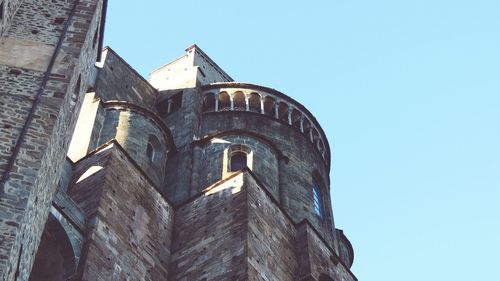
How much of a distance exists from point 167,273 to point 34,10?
689 cm

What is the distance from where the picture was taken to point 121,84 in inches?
1101

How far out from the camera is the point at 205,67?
109 ft

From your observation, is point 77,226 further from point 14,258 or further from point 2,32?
point 14,258

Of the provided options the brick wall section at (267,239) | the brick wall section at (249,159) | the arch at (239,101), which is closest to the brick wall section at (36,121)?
the brick wall section at (267,239)

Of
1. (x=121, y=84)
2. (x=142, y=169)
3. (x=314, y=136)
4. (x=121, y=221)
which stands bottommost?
(x=121, y=221)

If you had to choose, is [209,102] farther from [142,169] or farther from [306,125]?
[142,169]

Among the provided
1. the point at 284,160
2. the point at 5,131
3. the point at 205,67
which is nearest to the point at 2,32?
the point at 5,131

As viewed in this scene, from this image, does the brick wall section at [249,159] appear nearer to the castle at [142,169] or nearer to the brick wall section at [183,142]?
the castle at [142,169]

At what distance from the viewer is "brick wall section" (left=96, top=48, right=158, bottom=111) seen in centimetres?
2662

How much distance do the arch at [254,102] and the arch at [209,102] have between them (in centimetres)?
129

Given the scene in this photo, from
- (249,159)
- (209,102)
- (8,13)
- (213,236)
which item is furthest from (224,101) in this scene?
(8,13)

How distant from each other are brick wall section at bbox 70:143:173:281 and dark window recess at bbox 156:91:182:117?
24.4ft

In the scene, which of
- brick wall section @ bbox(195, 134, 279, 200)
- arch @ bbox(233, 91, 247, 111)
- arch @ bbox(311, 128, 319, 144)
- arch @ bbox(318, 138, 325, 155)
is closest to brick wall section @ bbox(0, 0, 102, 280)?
brick wall section @ bbox(195, 134, 279, 200)

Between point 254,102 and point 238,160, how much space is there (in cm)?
431
